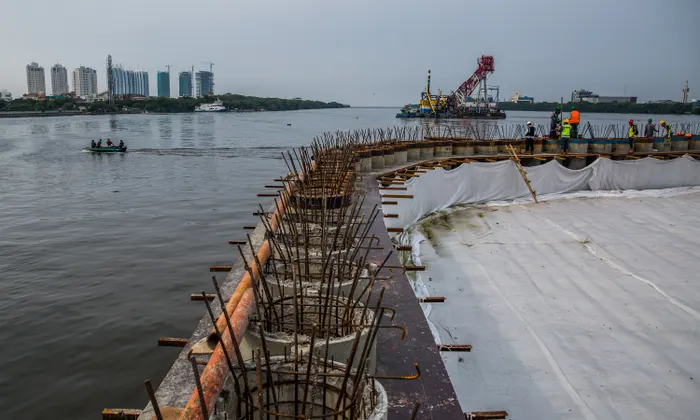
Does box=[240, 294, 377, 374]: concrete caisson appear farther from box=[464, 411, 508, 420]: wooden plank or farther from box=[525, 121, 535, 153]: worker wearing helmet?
box=[525, 121, 535, 153]: worker wearing helmet

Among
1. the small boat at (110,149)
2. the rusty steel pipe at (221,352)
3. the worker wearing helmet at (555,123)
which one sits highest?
the worker wearing helmet at (555,123)

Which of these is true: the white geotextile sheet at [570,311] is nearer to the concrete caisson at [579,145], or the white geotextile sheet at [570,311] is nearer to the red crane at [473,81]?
the concrete caisson at [579,145]

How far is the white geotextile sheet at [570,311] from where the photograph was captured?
6.62 m

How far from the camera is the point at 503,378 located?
700cm

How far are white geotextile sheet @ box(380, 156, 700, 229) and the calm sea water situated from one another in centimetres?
558

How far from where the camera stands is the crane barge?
95438 millimetres

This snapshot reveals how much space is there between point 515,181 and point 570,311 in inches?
384

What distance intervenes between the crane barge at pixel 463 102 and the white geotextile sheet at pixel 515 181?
77733 mm

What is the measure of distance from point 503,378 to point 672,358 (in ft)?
8.27

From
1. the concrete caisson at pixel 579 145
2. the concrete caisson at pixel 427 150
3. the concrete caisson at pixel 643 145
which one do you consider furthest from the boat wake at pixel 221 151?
the concrete caisson at pixel 643 145

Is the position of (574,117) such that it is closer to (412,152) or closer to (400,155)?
(412,152)

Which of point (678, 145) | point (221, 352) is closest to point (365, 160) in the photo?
point (221, 352)

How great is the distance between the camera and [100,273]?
44.0 ft

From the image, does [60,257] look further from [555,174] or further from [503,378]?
[555,174]
